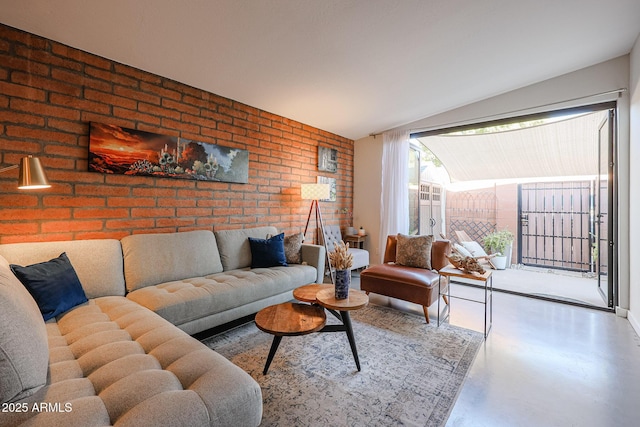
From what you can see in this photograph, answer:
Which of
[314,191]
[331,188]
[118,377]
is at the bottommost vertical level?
[118,377]

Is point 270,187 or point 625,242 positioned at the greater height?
point 270,187

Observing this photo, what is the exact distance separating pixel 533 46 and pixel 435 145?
2.80 m

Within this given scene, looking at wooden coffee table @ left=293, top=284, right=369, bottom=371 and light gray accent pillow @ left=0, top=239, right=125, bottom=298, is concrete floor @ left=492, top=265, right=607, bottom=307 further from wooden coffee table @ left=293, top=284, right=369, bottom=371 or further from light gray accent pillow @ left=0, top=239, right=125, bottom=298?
light gray accent pillow @ left=0, top=239, right=125, bottom=298

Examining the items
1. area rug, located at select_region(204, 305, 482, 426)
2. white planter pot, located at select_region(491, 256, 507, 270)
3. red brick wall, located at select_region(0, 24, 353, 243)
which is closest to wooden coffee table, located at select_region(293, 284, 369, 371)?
area rug, located at select_region(204, 305, 482, 426)

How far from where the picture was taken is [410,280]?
281 cm

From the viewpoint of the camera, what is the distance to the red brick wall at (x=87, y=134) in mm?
2033

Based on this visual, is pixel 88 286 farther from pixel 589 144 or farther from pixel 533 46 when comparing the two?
pixel 589 144

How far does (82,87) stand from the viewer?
7.52 feet

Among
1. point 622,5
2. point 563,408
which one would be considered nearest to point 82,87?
point 563,408

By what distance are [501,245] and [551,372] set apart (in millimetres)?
3919

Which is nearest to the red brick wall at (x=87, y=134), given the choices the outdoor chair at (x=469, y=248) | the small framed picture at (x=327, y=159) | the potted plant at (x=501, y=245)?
the small framed picture at (x=327, y=159)

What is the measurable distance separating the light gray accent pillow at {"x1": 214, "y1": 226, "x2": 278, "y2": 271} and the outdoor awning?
386 centimetres

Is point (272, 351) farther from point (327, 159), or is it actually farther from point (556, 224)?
point (556, 224)

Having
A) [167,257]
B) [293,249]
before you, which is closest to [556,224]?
[293,249]
